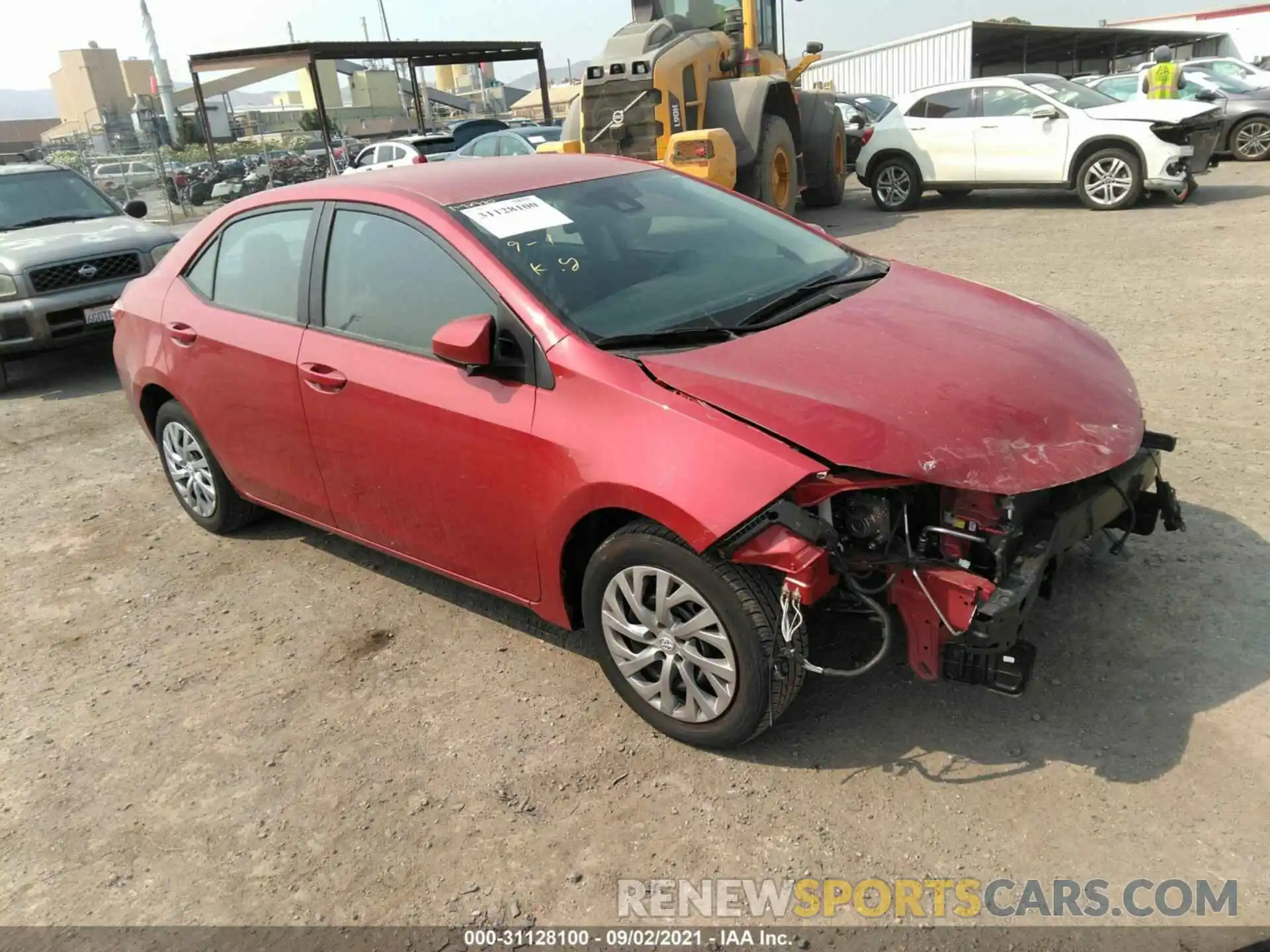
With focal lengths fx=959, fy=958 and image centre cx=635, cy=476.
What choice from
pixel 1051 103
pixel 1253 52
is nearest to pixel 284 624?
pixel 1051 103

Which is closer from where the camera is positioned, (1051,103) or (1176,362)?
(1176,362)

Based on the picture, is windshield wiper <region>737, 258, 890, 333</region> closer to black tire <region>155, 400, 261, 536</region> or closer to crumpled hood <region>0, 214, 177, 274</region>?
black tire <region>155, 400, 261, 536</region>

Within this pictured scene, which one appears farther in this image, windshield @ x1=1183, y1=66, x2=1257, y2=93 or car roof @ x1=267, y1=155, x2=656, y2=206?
windshield @ x1=1183, y1=66, x2=1257, y2=93

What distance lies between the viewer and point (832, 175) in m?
14.2

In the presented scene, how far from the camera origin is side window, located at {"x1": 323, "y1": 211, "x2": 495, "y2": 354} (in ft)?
10.9

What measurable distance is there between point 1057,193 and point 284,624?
43.3ft

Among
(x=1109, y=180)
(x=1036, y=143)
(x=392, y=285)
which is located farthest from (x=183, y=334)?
(x=1109, y=180)

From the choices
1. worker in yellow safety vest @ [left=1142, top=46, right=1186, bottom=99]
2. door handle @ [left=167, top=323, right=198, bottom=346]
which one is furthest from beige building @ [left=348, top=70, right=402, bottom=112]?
door handle @ [left=167, top=323, right=198, bottom=346]

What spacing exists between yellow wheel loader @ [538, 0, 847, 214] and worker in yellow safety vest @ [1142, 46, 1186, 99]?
5753mm

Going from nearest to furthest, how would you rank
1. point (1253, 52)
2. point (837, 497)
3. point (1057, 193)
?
point (837, 497)
point (1057, 193)
point (1253, 52)

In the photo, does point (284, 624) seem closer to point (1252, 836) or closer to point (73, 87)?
point (1252, 836)

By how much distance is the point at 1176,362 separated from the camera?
5852mm

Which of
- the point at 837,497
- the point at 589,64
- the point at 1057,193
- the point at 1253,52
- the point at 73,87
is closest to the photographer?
the point at 837,497

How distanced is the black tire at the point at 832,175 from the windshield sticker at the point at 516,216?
11.1m
